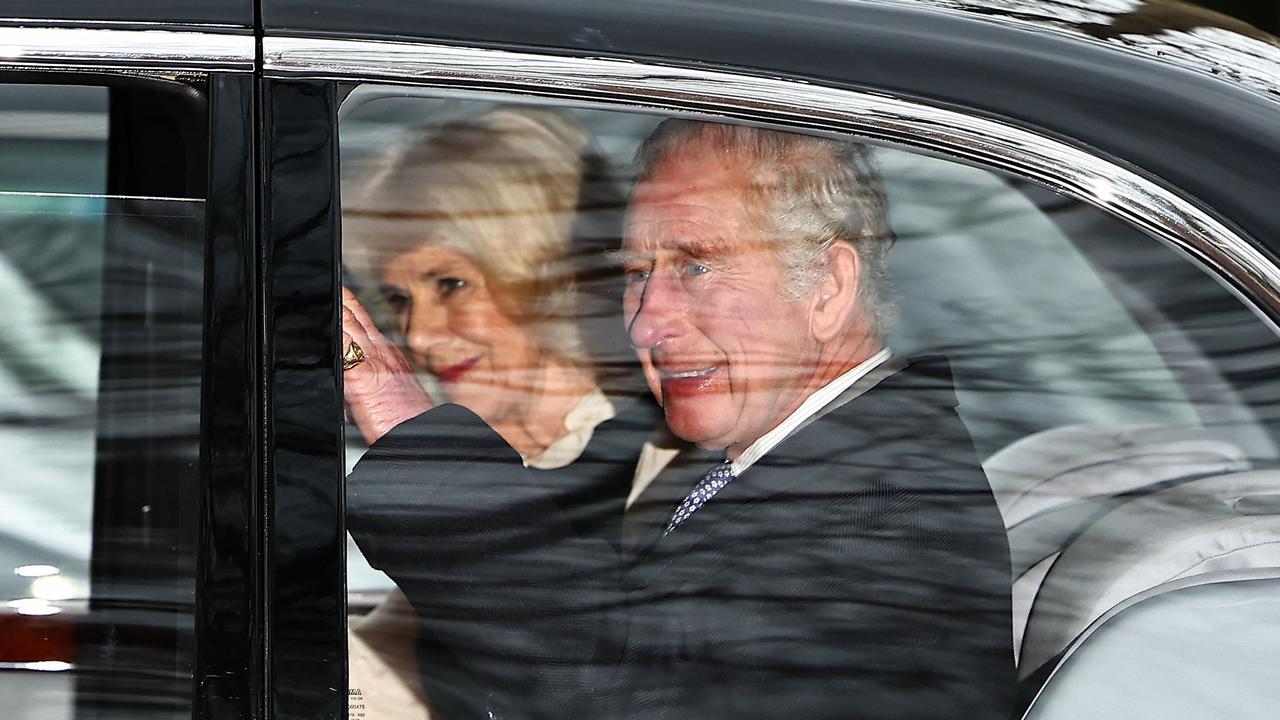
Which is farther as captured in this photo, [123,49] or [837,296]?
[837,296]

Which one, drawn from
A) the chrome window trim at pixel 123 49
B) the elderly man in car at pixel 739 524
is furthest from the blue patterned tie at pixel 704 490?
the chrome window trim at pixel 123 49

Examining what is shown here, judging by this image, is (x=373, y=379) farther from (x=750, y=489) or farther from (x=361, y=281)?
(x=750, y=489)

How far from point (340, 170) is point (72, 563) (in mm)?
433

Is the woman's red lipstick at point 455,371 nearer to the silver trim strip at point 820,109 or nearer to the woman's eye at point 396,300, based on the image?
the woman's eye at point 396,300

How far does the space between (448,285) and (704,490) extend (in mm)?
314

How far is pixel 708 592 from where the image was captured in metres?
1.17

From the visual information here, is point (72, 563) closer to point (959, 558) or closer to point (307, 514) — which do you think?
point (307, 514)

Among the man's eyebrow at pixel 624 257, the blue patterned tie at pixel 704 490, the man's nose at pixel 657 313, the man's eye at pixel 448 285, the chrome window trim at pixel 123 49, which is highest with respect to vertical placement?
the chrome window trim at pixel 123 49

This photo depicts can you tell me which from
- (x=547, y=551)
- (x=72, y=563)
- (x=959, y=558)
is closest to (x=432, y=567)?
(x=547, y=551)

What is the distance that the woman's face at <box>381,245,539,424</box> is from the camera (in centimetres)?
119

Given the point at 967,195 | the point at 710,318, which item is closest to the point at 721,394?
the point at 710,318

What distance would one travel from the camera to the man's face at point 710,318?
1.20 meters

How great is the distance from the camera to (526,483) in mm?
1186

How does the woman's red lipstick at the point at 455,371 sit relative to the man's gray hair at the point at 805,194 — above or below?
below
